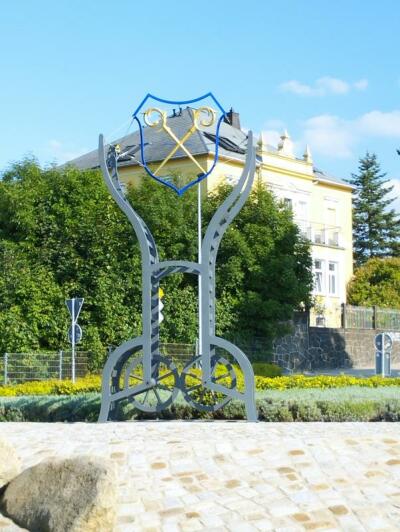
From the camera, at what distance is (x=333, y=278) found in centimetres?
4775

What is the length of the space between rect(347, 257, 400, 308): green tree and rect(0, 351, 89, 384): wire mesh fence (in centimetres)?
2682

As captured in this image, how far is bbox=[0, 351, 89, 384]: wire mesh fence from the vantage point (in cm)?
2375

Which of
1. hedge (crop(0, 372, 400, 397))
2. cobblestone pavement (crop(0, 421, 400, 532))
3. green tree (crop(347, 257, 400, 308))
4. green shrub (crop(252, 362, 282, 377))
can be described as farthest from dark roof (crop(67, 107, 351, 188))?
cobblestone pavement (crop(0, 421, 400, 532))

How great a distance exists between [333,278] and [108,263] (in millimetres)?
22345

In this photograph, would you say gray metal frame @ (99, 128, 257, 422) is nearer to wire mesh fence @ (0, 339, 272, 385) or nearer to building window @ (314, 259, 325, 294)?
wire mesh fence @ (0, 339, 272, 385)

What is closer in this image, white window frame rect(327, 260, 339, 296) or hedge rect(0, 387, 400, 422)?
hedge rect(0, 387, 400, 422)

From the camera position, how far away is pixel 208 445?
943 centimetres

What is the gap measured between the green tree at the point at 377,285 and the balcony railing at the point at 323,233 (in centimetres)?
339

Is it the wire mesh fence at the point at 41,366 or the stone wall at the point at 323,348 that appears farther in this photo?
Result: the stone wall at the point at 323,348

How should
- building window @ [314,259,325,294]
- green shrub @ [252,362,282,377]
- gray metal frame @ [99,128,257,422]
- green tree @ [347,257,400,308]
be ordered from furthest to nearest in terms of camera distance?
green tree @ [347,257,400,308] → building window @ [314,259,325,294] → green shrub @ [252,362,282,377] → gray metal frame @ [99,128,257,422]

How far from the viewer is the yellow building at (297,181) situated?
1646 inches

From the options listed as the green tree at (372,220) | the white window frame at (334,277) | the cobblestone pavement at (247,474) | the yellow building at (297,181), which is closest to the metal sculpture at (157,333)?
the cobblestone pavement at (247,474)

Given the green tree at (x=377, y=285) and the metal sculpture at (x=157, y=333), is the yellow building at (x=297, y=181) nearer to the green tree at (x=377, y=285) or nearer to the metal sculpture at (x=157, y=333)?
the green tree at (x=377, y=285)

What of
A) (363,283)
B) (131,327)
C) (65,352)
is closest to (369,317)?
(363,283)
